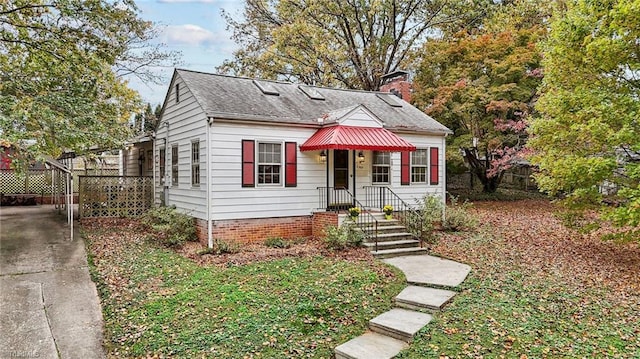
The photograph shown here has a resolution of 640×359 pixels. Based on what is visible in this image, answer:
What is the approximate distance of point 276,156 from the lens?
11.0 m

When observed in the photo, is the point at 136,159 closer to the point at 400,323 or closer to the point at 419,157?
the point at 419,157

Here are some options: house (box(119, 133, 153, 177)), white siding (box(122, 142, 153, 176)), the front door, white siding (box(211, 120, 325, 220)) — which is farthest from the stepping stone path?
white siding (box(122, 142, 153, 176))

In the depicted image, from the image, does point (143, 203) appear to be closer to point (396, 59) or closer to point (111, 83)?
point (111, 83)

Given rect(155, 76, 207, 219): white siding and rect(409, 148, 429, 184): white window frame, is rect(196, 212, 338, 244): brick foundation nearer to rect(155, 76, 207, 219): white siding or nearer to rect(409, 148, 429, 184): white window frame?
rect(155, 76, 207, 219): white siding

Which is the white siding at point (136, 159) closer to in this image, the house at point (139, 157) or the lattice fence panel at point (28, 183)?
the house at point (139, 157)

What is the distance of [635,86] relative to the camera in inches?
332

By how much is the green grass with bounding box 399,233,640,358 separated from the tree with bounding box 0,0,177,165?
8.52 m

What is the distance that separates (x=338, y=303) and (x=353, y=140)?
5480 mm

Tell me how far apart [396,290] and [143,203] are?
10.9m

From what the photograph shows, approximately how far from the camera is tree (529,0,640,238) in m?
7.66

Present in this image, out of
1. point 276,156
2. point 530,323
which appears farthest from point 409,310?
point 276,156

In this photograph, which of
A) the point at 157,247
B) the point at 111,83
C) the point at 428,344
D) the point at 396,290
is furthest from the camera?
the point at 111,83

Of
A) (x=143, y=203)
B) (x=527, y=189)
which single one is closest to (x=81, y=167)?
(x=143, y=203)

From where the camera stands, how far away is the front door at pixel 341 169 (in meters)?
11.8
